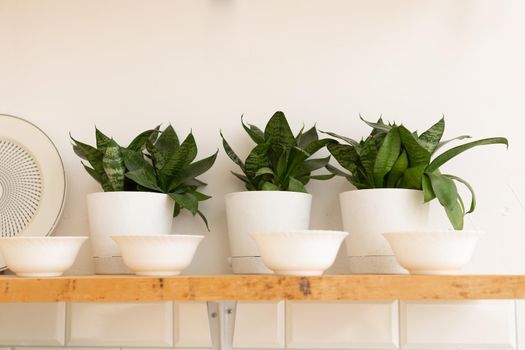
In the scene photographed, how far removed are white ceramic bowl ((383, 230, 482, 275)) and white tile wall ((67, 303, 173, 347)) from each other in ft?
1.52

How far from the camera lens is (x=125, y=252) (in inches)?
34.4

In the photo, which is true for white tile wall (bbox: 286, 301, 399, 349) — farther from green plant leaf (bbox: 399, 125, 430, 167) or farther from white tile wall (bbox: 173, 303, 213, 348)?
green plant leaf (bbox: 399, 125, 430, 167)

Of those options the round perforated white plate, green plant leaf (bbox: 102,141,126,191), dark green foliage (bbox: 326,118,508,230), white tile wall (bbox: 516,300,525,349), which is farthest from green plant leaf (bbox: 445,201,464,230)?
the round perforated white plate

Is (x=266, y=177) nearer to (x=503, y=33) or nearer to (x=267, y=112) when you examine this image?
(x=267, y=112)

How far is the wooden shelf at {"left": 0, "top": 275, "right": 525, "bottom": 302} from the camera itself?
2.50 feet

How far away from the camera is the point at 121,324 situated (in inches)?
41.9

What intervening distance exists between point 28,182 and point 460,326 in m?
0.82

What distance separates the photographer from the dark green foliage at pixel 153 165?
986mm

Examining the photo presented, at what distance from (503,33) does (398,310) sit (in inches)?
20.7

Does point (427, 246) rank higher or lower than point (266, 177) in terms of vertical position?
lower

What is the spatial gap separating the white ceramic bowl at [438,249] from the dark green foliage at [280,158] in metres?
0.22

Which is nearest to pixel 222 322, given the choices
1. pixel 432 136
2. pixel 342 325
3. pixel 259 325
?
pixel 259 325

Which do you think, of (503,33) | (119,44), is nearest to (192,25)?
(119,44)

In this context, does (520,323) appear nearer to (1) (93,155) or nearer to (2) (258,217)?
(2) (258,217)
